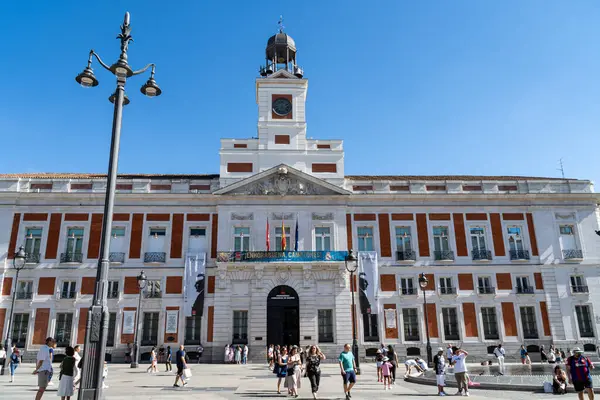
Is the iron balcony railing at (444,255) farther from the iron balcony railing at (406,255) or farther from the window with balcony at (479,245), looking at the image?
the window with balcony at (479,245)

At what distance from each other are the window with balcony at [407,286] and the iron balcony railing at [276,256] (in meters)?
4.78

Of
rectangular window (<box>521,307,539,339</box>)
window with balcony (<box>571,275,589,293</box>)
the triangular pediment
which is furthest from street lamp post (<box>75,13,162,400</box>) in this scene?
window with balcony (<box>571,275,589,293</box>)

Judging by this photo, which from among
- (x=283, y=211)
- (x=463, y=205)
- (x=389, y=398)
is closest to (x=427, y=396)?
(x=389, y=398)

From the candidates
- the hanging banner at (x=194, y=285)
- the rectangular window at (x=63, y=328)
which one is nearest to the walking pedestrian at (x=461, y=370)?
the hanging banner at (x=194, y=285)

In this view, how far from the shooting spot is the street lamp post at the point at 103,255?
9281mm

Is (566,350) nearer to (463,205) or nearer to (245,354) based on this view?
(463,205)

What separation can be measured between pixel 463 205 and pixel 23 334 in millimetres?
30993

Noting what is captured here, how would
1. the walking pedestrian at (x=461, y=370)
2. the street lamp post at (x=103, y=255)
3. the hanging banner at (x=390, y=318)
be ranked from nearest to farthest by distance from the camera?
1. the street lamp post at (x=103, y=255)
2. the walking pedestrian at (x=461, y=370)
3. the hanging banner at (x=390, y=318)

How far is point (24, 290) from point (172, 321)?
9957mm

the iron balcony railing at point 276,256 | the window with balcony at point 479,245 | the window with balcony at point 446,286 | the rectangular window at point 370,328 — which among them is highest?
the window with balcony at point 479,245

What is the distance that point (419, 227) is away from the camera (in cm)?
3272

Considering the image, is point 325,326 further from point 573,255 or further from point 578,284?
point 573,255

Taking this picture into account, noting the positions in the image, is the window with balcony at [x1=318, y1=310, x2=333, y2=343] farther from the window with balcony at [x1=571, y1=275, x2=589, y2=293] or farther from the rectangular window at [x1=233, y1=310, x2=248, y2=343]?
the window with balcony at [x1=571, y1=275, x2=589, y2=293]

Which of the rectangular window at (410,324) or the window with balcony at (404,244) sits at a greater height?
the window with balcony at (404,244)
